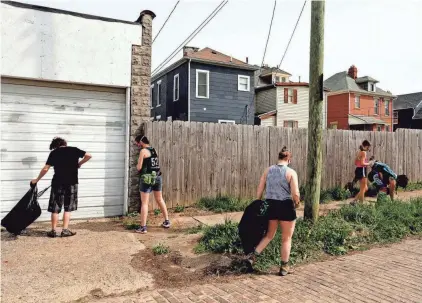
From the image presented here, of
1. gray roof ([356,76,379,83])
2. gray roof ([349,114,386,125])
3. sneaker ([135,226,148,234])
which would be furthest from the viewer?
gray roof ([356,76,379,83])

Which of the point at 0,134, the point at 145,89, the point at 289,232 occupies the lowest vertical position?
the point at 289,232

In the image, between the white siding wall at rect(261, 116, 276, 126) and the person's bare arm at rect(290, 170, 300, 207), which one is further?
the white siding wall at rect(261, 116, 276, 126)

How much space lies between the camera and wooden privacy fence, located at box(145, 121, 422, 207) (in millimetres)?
8125

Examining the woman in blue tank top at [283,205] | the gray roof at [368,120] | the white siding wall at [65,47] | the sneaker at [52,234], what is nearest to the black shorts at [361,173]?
the woman in blue tank top at [283,205]

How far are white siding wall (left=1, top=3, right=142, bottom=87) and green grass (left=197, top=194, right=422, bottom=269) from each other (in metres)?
4.07

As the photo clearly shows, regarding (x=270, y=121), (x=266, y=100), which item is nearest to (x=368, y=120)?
(x=266, y=100)

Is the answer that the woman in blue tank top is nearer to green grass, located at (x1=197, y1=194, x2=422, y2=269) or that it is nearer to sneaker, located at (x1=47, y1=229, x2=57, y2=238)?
green grass, located at (x1=197, y1=194, x2=422, y2=269)

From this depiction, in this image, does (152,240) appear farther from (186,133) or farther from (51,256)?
(186,133)

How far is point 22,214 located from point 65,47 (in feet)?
11.0

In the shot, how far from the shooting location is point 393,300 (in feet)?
12.5

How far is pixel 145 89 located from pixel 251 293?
206 inches

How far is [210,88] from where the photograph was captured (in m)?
23.8

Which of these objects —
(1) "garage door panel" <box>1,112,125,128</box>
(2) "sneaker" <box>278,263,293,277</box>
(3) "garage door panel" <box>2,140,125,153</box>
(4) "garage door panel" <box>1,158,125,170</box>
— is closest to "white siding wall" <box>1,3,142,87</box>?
(1) "garage door panel" <box>1,112,125,128</box>

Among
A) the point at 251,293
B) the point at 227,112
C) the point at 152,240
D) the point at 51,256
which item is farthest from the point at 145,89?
the point at 227,112
